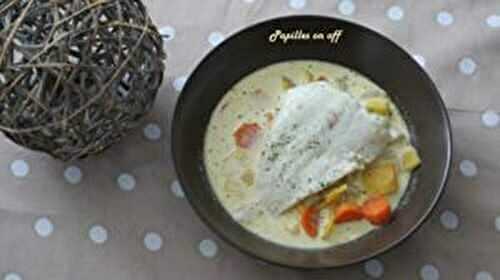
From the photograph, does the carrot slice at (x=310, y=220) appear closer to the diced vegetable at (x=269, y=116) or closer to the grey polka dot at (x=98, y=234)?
the diced vegetable at (x=269, y=116)

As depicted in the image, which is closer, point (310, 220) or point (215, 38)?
point (310, 220)

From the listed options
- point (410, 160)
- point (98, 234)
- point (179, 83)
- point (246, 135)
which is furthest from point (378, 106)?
point (98, 234)

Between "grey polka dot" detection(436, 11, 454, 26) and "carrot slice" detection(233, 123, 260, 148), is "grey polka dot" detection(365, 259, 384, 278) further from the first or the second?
"grey polka dot" detection(436, 11, 454, 26)

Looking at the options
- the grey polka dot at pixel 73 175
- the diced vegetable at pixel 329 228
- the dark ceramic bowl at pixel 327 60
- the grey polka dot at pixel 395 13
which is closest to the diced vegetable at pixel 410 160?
the dark ceramic bowl at pixel 327 60

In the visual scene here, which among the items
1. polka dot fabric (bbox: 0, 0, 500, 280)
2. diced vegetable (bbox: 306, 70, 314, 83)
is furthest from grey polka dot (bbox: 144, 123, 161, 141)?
diced vegetable (bbox: 306, 70, 314, 83)

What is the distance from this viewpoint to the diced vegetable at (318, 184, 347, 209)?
119 centimetres

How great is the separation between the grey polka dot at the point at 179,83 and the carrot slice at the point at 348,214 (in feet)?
1.03

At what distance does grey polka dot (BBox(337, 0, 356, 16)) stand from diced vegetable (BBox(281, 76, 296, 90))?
0.16 meters

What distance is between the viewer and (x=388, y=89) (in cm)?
128

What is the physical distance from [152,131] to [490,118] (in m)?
0.50

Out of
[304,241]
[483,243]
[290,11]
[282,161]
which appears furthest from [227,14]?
[483,243]

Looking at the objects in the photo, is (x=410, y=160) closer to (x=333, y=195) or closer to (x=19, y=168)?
(x=333, y=195)

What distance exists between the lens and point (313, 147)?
1.21 metres

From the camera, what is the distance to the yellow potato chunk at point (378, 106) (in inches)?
49.1
